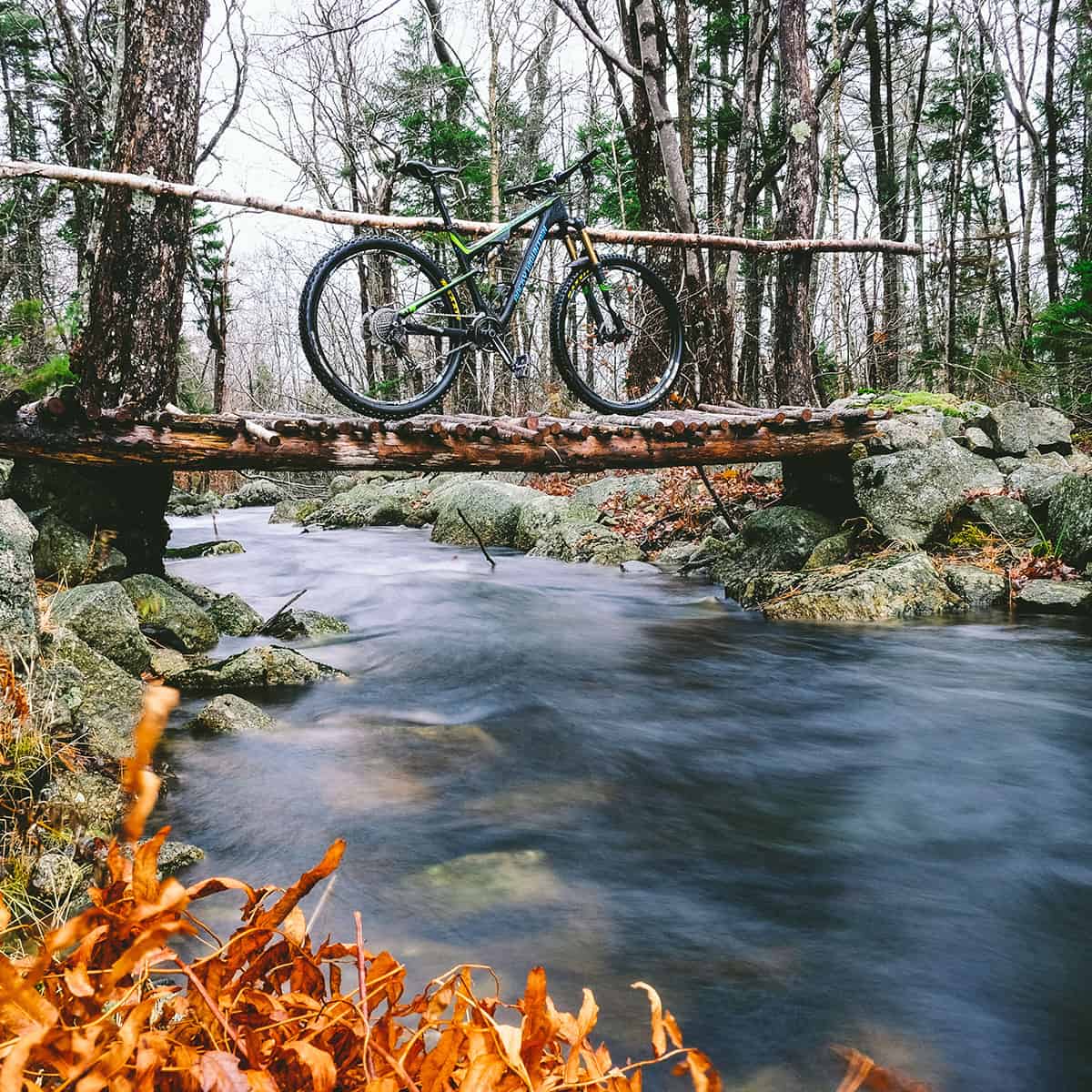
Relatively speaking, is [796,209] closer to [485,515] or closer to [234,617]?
[485,515]

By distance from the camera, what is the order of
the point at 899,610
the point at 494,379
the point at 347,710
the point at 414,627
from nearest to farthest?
the point at 347,710 < the point at 899,610 < the point at 414,627 < the point at 494,379

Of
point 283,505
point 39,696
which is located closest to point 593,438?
point 39,696

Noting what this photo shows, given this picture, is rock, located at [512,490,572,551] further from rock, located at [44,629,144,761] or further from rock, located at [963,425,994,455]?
rock, located at [44,629,144,761]

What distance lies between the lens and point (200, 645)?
594 cm

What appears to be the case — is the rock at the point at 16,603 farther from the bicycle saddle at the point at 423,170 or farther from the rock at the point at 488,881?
the bicycle saddle at the point at 423,170

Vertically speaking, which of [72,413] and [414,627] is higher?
[72,413]

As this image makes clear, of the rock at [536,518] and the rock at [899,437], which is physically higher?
the rock at [899,437]

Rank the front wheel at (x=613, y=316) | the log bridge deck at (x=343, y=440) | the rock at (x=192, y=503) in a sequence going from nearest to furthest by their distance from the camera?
the log bridge deck at (x=343, y=440), the front wheel at (x=613, y=316), the rock at (x=192, y=503)

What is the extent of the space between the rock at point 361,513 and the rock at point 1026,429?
982cm

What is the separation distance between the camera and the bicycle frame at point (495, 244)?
5531 mm

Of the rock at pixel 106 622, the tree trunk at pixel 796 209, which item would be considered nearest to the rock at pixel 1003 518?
the tree trunk at pixel 796 209

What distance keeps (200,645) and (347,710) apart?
1.71m

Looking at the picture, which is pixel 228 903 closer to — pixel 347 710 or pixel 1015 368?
pixel 347 710

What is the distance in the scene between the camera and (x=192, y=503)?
61.4 ft
